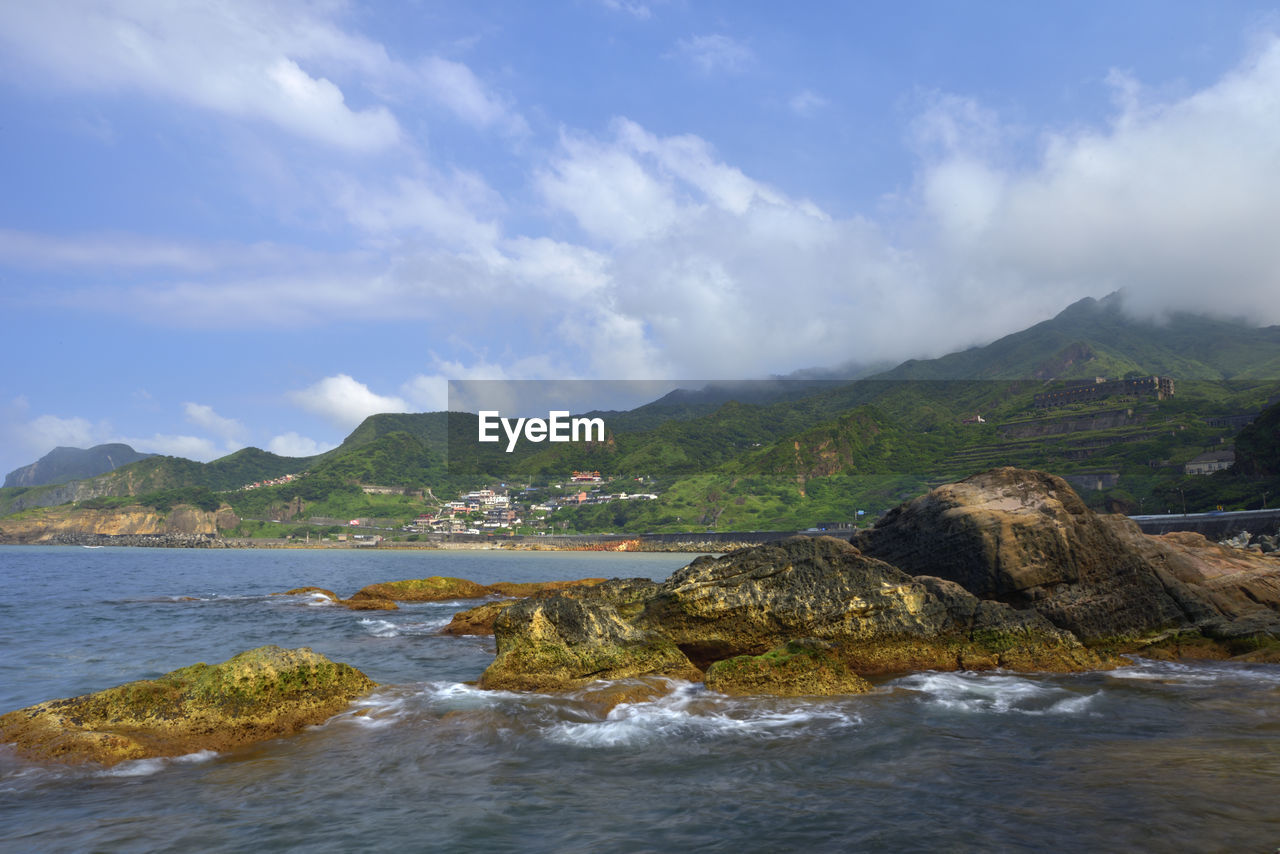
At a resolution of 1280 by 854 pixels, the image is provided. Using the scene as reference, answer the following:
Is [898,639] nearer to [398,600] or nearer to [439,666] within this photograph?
[439,666]

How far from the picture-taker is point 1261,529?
63.7m

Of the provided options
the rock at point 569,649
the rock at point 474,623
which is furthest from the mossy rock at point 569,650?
the rock at point 474,623

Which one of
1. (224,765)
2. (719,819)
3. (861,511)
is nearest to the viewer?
(719,819)

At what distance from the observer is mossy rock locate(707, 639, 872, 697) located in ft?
53.8

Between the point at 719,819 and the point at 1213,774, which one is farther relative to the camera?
A: the point at 1213,774

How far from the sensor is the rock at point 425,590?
42.7 metres

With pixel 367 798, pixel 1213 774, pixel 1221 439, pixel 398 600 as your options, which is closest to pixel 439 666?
pixel 367 798

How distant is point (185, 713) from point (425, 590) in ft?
107

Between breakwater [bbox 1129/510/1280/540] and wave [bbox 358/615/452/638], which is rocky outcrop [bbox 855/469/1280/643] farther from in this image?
breakwater [bbox 1129/510/1280/540]

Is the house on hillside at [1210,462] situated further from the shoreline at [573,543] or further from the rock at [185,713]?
the rock at [185,713]

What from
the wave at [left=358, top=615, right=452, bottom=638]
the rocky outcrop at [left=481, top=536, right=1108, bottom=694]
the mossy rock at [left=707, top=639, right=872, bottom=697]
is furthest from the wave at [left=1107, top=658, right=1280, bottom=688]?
the wave at [left=358, top=615, right=452, bottom=638]

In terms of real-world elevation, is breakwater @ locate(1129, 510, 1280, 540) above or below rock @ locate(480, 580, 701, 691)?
below

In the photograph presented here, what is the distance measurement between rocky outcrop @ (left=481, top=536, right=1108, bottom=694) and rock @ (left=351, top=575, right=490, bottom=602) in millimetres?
26347

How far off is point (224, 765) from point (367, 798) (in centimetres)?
342
